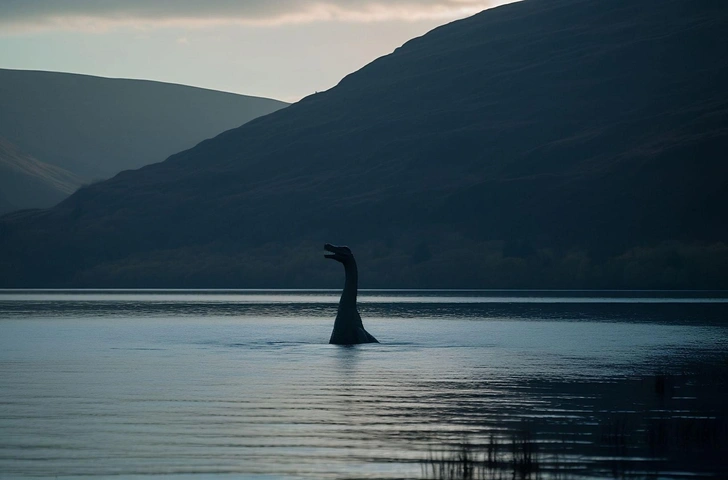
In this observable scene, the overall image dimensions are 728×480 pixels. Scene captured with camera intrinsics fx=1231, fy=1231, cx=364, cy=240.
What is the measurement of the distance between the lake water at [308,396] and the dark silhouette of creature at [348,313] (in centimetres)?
97

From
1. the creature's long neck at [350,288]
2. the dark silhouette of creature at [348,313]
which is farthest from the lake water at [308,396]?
the creature's long neck at [350,288]

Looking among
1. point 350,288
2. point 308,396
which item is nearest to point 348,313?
point 350,288

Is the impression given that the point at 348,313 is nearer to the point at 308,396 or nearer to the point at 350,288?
the point at 350,288

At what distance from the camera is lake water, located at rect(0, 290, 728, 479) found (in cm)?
2652

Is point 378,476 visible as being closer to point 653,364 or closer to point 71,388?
point 71,388

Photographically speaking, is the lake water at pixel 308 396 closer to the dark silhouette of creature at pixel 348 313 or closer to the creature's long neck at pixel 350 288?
the dark silhouette of creature at pixel 348 313

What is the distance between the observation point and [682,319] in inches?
3691

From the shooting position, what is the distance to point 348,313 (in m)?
61.2

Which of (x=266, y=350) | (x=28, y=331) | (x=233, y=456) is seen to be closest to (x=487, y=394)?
(x=233, y=456)

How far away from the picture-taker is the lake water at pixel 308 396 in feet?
87.0

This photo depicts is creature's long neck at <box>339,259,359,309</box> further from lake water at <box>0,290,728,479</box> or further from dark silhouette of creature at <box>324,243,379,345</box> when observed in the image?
lake water at <box>0,290,728,479</box>

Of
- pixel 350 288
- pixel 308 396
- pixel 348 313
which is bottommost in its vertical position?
pixel 308 396

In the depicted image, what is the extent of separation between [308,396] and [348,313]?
2293cm

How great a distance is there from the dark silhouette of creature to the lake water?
3.17 feet
